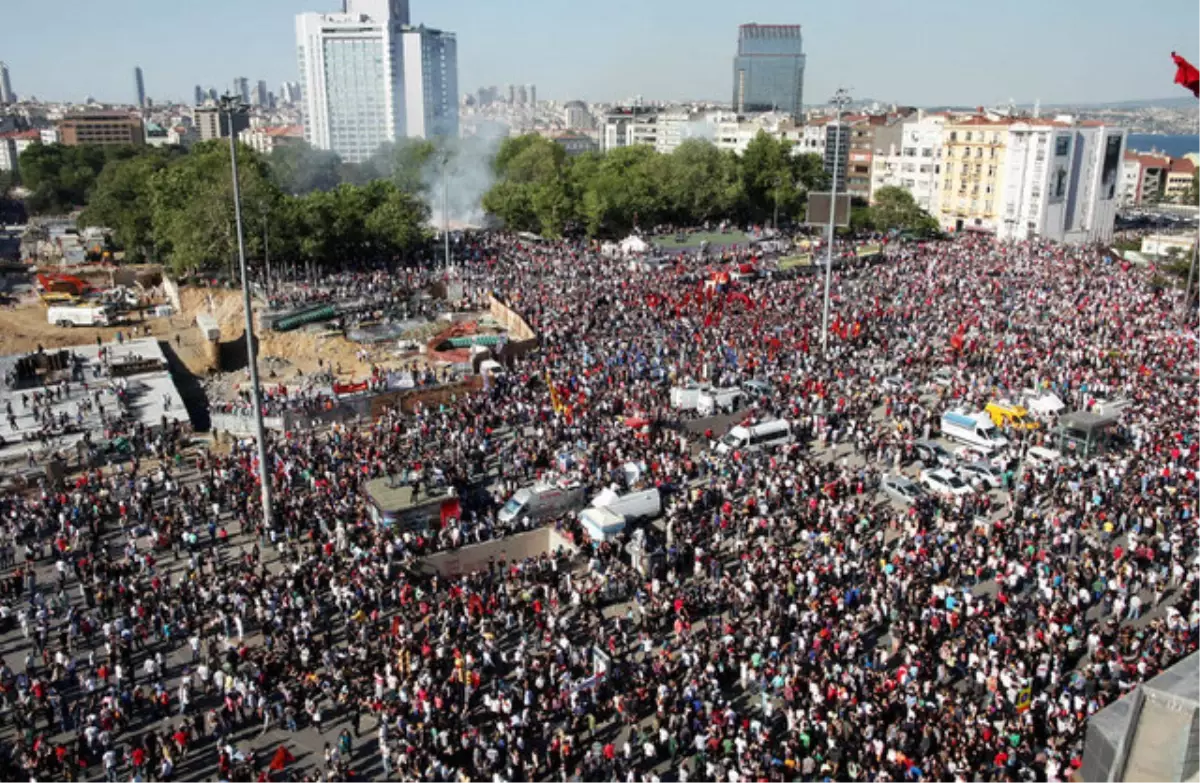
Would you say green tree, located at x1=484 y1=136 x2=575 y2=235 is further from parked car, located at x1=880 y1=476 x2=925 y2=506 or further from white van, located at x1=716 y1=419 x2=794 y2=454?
parked car, located at x1=880 y1=476 x2=925 y2=506

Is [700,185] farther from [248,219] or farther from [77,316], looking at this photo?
[77,316]

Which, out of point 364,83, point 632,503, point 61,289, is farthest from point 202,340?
point 364,83

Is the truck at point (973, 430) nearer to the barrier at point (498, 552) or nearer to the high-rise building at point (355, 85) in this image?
the barrier at point (498, 552)

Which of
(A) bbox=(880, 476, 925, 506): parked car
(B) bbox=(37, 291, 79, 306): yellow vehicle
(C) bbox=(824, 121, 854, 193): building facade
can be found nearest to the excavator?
(B) bbox=(37, 291, 79, 306): yellow vehicle

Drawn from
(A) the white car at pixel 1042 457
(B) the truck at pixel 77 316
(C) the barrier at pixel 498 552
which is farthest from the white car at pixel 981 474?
(B) the truck at pixel 77 316

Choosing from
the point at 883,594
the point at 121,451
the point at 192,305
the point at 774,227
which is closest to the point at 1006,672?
the point at 883,594

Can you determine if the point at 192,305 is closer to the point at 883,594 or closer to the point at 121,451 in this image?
the point at 121,451
